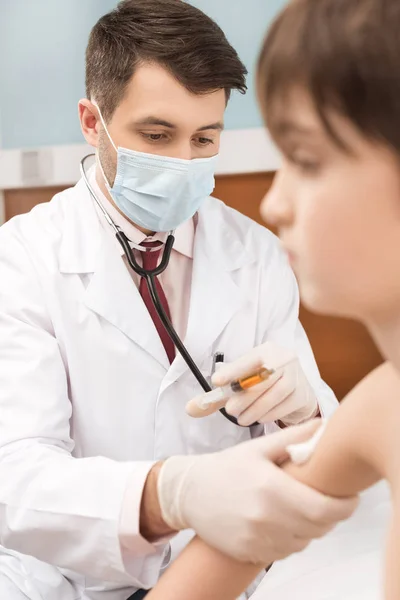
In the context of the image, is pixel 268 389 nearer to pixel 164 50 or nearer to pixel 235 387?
pixel 235 387

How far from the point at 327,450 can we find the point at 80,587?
0.80m

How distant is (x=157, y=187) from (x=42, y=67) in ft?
4.38

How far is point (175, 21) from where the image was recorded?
1.67 m

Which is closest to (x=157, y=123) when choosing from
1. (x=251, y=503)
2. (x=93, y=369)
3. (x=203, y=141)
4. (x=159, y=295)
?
(x=203, y=141)

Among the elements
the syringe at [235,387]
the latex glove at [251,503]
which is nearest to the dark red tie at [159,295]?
the syringe at [235,387]

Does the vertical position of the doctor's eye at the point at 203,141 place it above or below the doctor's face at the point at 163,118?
below

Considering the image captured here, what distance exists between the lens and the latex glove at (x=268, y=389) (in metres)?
1.35

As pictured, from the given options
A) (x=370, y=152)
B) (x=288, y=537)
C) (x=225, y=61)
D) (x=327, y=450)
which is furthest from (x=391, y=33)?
(x=225, y=61)

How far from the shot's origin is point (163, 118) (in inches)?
62.9

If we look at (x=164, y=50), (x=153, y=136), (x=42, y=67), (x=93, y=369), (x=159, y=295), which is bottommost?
(x=93, y=369)

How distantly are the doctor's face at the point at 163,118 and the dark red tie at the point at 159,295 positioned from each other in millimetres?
188

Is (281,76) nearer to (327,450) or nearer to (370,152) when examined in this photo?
(370,152)

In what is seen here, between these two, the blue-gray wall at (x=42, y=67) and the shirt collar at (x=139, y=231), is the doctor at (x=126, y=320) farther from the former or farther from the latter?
the blue-gray wall at (x=42, y=67)

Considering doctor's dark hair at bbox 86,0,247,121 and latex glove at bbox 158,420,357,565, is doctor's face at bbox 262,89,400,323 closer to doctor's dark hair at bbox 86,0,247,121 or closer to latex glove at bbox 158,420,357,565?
latex glove at bbox 158,420,357,565
